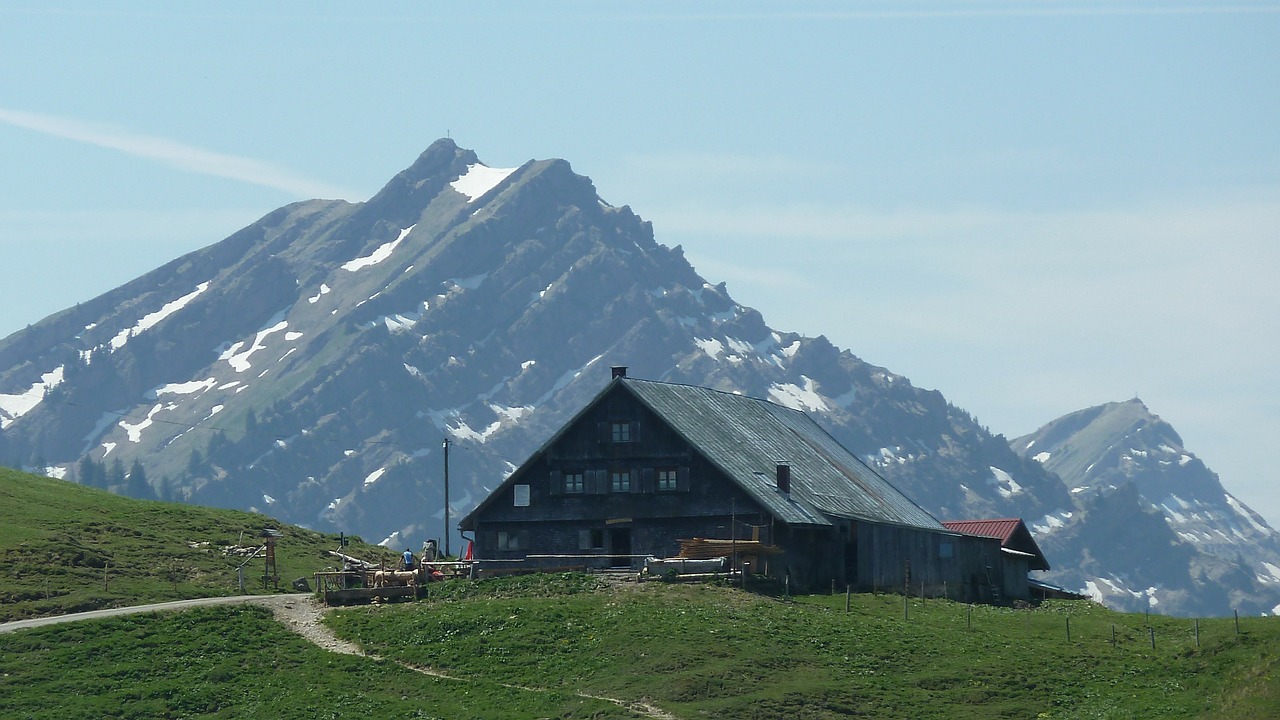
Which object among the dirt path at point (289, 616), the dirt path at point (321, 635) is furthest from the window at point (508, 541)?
the dirt path at point (321, 635)

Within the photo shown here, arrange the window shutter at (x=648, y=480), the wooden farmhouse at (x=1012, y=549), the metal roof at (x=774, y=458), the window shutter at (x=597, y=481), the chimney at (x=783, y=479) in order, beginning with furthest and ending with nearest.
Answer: the wooden farmhouse at (x=1012, y=549), the window shutter at (x=597, y=481), the window shutter at (x=648, y=480), the chimney at (x=783, y=479), the metal roof at (x=774, y=458)

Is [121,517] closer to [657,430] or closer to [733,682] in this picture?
[657,430]

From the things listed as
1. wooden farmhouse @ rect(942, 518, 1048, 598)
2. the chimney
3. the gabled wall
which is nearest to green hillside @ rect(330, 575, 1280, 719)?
the gabled wall

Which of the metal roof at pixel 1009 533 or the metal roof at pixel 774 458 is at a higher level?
the metal roof at pixel 774 458

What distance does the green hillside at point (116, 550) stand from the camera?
83.6 meters

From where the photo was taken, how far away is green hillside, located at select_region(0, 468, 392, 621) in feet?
274

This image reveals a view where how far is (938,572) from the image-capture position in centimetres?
9825

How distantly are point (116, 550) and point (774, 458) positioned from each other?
35770 millimetres

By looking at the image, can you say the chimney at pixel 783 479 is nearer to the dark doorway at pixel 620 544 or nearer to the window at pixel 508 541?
the dark doorway at pixel 620 544

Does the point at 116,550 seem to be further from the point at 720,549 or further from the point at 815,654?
the point at 815,654

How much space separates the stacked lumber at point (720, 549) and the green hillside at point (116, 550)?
22.6m

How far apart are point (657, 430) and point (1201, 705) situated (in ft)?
128

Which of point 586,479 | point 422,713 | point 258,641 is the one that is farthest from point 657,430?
point 422,713

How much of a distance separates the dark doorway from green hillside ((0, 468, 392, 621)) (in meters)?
17.4
